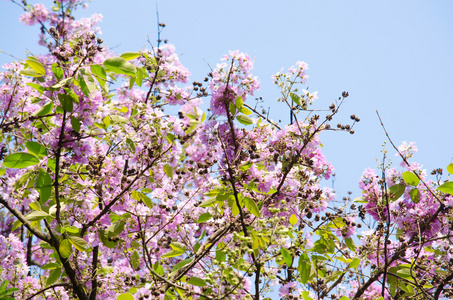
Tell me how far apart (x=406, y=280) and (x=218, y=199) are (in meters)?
1.91

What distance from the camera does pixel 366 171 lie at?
14.1ft

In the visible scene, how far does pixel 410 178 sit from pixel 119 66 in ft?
9.16

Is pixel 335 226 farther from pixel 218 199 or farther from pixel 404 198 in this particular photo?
pixel 218 199

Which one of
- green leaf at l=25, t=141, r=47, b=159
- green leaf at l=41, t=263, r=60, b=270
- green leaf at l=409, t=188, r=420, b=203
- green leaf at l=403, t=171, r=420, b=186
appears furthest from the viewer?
green leaf at l=409, t=188, r=420, b=203

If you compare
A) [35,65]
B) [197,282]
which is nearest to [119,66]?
[35,65]

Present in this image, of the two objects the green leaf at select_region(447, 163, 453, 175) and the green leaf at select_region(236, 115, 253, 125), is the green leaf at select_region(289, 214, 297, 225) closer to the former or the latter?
the green leaf at select_region(236, 115, 253, 125)

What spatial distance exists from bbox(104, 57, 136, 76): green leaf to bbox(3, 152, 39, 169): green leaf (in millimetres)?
915

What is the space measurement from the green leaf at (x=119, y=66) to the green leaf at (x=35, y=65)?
1.62ft

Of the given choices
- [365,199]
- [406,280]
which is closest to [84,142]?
[365,199]

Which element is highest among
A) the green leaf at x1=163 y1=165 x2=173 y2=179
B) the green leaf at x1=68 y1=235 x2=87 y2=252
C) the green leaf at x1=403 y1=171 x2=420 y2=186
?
the green leaf at x1=163 y1=165 x2=173 y2=179

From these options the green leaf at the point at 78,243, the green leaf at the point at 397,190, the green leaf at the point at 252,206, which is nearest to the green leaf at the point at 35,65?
the green leaf at the point at 78,243

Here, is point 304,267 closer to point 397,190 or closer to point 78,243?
point 397,190

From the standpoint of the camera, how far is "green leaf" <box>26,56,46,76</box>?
9.37 feet

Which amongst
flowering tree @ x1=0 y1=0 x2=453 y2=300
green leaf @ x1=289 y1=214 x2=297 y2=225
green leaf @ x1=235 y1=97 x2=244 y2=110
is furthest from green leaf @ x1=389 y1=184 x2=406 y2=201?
green leaf @ x1=235 y1=97 x2=244 y2=110
